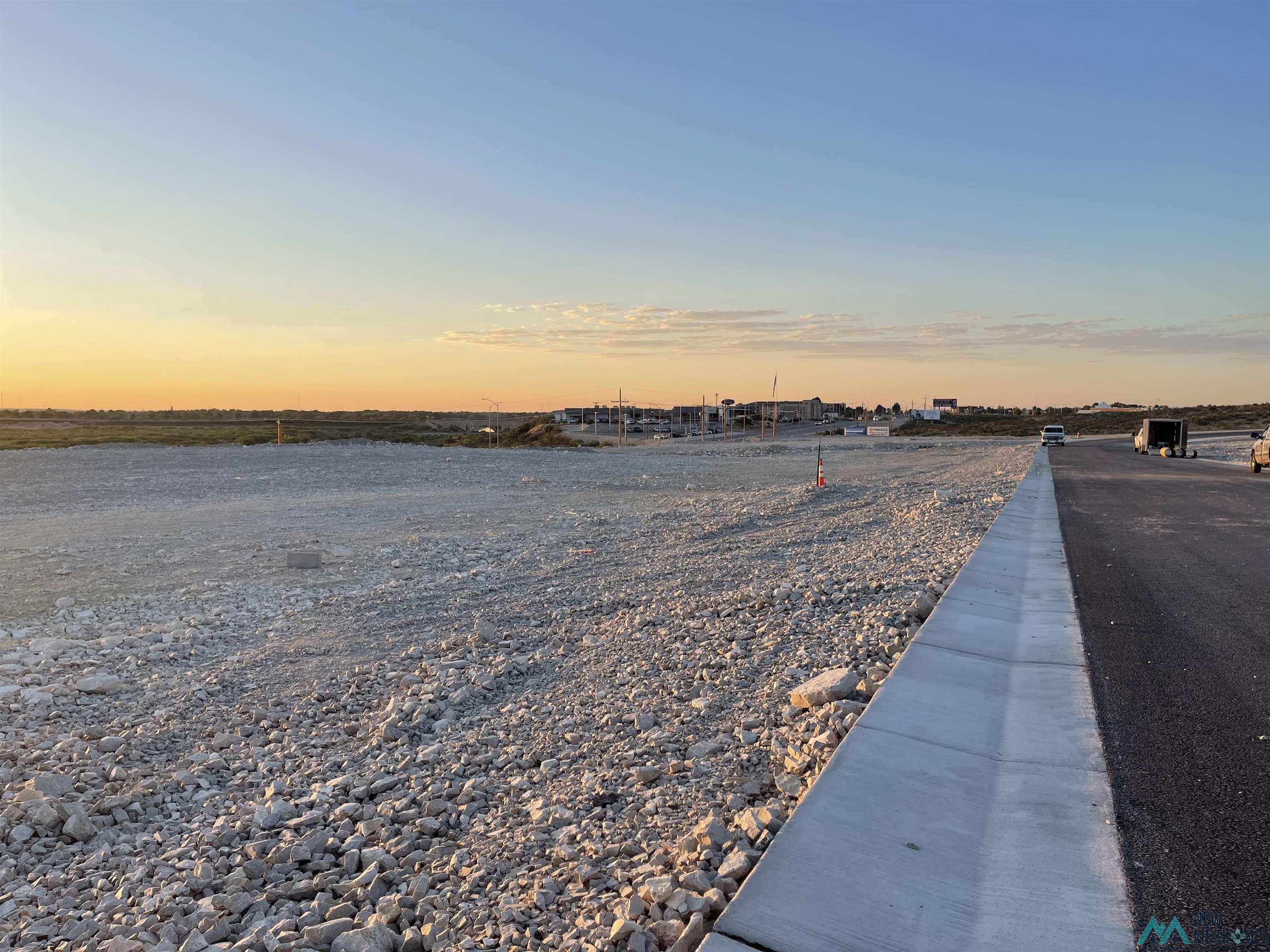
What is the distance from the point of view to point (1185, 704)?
5.91m

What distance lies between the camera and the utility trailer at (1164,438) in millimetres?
47938

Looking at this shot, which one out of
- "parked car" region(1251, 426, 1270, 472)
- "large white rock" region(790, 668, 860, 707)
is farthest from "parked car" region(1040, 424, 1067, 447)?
"large white rock" region(790, 668, 860, 707)

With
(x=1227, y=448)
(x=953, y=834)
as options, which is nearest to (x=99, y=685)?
(x=953, y=834)

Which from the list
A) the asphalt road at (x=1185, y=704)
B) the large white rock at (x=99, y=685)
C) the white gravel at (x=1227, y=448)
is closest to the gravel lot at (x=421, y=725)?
the large white rock at (x=99, y=685)

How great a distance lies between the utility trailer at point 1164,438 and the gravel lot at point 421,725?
41.2 meters

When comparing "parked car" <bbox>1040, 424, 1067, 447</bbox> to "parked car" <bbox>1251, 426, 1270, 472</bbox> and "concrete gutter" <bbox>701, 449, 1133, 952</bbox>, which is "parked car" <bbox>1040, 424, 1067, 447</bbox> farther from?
"concrete gutter" <bbox>701, 449, 1133, 952</bbox>

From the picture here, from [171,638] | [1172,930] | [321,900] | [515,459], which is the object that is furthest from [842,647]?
[515,459]

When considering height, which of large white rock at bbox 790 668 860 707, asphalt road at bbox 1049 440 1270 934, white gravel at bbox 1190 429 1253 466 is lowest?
asphalt road at bbox 1049 440 1270 934

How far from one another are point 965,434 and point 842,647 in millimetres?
110875

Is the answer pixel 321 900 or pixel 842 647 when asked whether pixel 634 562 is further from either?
pixel 321 900

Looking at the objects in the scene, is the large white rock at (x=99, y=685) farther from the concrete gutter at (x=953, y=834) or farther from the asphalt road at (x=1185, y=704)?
the asphalt road at (x=1185, y=704)

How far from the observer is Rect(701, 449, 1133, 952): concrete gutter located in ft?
10.7

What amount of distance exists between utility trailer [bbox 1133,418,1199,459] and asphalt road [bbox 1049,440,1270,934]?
38268 mm

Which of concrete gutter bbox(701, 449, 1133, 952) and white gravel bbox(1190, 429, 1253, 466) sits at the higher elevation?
white gravel bbox(1190, 429, 1253, 466)
